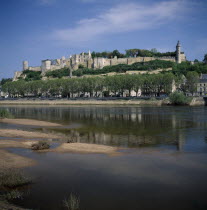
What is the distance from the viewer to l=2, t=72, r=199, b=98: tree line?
69.7 metres

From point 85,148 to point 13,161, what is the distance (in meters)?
4.24

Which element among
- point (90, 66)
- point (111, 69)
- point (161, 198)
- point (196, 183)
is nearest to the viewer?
point (161, 198)

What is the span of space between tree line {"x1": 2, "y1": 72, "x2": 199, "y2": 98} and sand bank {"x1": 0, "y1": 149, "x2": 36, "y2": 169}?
5894cm

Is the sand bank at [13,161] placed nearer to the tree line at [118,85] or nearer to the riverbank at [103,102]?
the riverbank at [103,102]

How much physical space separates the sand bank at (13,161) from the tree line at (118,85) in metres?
58.9

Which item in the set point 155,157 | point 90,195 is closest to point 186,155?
point 155,157

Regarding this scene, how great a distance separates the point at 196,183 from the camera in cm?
994

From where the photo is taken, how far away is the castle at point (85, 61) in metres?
114

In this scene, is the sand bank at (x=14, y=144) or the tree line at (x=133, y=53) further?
the tree line at (x=133, y=53)

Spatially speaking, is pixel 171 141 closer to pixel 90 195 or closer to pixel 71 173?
pixel 71 173

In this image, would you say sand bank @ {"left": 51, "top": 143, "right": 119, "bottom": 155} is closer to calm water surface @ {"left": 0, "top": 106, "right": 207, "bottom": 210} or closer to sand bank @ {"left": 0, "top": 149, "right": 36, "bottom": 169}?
calm water surface @ {"left": 0, "top": 106, "right": 207, "bottom": 210}

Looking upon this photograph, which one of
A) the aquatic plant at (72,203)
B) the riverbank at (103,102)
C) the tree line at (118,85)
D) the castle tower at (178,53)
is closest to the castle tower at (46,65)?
the tree line at (118,85)

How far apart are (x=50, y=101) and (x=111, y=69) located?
42.0 meters

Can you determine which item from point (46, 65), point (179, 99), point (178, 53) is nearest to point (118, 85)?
point (179, 99)
